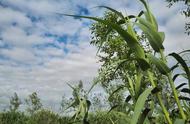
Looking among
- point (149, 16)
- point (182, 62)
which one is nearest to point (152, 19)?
point (149, 16)

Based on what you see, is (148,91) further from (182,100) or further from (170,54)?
(182,100)

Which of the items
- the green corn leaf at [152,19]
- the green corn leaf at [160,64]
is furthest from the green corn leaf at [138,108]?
the green corn leaf at [152,19]

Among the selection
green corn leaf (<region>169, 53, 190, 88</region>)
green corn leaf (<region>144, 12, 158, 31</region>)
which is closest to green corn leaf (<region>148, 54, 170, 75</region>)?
green corn leaf (<region>169, 53, 190, 88</region>)

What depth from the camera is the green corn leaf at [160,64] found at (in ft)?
5.94

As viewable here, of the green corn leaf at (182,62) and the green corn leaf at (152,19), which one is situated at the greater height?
the green corn leaf at (152,19)

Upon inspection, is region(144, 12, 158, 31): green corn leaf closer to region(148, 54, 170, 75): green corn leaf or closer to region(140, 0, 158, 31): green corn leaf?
region(140, 0, 158, 31): green corn leaf

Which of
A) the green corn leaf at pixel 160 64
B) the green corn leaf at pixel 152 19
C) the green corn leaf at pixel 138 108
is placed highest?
the green corn leaf at pixel 152 19

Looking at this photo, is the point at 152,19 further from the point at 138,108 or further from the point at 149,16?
the point at 138,108

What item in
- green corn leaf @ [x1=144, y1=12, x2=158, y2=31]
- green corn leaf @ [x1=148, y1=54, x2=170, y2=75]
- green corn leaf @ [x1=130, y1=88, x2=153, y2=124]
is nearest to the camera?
green corn leaf @ [x1=130, y1=88, x2=153, y2=124]

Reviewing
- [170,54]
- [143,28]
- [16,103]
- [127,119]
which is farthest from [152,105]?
[16,103]

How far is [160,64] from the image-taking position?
182 centimetres

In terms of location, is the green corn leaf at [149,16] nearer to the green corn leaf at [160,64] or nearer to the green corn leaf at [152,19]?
the green corn leaf at [152,19]

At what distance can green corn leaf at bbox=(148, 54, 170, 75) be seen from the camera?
1811 mm

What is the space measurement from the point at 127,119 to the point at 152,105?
0.59 ft
